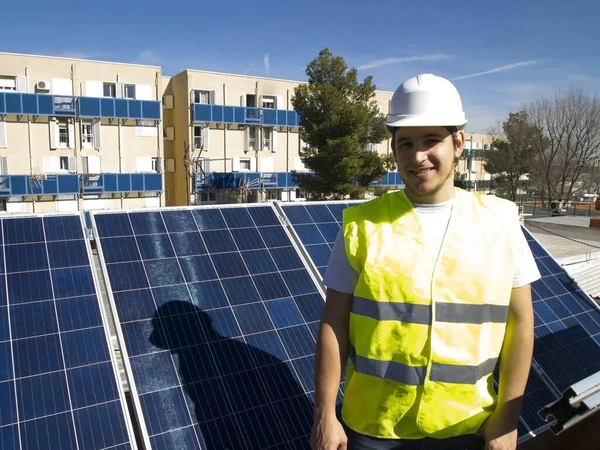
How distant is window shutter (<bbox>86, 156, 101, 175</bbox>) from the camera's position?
28047mm

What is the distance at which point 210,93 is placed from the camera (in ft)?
103

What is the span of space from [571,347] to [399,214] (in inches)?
178

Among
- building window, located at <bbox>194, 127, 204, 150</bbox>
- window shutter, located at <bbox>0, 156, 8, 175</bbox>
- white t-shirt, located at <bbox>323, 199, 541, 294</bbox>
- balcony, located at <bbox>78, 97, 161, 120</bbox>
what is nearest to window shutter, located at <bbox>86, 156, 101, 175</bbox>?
balcony, located at <bbox>78, 97, 161, 120</bbox>

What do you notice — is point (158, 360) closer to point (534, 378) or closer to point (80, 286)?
point (80, 286)

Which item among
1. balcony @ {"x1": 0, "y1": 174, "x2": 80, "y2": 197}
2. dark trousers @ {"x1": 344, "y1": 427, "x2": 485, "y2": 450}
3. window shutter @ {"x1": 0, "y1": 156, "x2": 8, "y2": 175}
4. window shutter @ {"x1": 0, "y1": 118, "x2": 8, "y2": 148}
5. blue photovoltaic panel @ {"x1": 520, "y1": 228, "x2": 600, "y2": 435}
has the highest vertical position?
window shutter @ {"x1": 0, "y1": 118, "x2": 8, "y2": 148}

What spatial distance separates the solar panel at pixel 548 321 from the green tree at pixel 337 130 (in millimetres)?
18588

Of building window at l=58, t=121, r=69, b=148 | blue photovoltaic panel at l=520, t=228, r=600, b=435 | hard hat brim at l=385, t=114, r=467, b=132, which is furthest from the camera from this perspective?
building window at l=58, t=121, r=69, b=148

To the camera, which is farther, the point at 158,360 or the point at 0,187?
the point at 0,187

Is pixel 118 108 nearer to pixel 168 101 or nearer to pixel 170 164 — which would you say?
pixel 168 101

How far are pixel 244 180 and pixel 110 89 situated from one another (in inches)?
376

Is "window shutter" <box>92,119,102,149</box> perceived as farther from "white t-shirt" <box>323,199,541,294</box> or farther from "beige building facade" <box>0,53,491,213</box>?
"white t-shirt" <box>323,199,541,294</box>

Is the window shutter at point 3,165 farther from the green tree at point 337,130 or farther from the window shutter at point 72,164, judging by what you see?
the green tree at point 337,130

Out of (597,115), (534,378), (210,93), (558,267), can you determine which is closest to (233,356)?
(534,378)

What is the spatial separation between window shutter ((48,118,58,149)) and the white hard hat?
2858 centimetres
